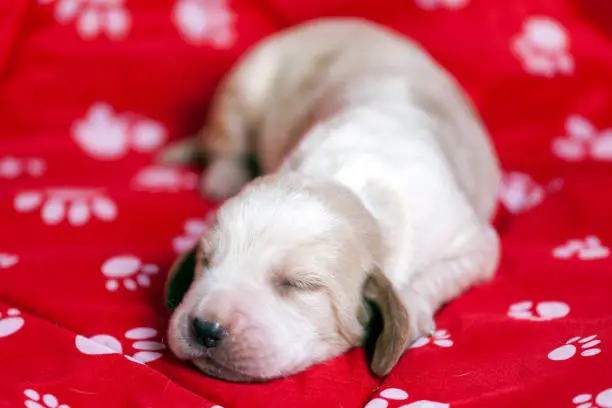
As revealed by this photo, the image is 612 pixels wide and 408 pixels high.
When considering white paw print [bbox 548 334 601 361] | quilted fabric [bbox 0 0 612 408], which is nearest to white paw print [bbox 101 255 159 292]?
quilted fabric [bbox 0 0 612 408]

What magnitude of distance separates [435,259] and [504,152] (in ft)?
3.28

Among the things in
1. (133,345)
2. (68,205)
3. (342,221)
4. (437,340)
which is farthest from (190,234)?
(437,340)

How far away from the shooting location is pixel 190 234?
2525 mm

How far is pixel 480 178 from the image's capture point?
257 cm

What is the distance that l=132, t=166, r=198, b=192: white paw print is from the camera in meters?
2.85

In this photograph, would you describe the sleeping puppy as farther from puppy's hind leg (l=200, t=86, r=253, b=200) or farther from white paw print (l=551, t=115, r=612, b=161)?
white paw print (l=551, t=115, r=612, b=161)

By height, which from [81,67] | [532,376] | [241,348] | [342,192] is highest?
[81,67]

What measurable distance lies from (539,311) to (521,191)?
2.93 feet

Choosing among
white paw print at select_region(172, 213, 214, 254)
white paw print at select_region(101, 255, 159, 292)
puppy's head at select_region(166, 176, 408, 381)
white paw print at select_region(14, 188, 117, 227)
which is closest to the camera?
puppy's head at select_region(166, 176, 408, 381)

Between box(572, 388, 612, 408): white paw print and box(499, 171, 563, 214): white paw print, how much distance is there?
1075 mm

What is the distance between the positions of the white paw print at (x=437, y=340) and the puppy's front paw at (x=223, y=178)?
38.3 inches

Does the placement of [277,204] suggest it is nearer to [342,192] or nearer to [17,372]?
[342,192]

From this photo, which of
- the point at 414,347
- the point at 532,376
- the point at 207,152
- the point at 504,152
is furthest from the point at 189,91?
the point at 532,376

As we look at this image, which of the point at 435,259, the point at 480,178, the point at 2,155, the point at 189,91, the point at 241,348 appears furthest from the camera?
the point at 189,91
